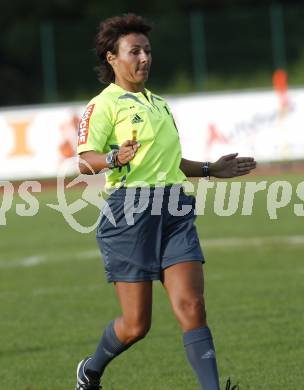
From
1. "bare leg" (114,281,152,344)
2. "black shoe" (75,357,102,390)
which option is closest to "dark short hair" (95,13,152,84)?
"bare leg" (114,281,152,344)

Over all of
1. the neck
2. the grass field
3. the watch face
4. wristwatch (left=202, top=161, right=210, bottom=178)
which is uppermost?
the neck

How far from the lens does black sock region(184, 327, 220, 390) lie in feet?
21.6

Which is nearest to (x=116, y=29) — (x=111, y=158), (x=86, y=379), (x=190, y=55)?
(x=111, y=158)

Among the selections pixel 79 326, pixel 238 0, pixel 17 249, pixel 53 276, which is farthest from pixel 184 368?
pixel 238 0

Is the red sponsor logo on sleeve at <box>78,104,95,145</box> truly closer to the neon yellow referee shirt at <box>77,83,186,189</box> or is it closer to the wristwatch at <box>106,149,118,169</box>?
the neon yellow referee shirt at <box>77,83,186,189</box>

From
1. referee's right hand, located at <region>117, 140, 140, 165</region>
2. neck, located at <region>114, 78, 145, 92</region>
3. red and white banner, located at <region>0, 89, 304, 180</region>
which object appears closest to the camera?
referee's right hand, located at <region>117, 140, 140, 165</region>

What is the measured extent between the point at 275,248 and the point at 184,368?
708 cm

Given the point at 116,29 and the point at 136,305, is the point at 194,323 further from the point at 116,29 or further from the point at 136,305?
the point at 116,29

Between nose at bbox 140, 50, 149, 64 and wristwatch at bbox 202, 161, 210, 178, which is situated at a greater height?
nose at bbox 140, 50, 149, 64

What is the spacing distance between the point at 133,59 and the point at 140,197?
30.2 inches

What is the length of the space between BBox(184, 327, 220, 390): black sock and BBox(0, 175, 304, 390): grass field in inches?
49.6

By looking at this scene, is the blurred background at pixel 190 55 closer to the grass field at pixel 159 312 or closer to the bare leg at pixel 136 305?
the grass field at pixel 159 312

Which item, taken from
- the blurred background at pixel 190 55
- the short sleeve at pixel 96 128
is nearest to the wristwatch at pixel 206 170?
the short sleeve at pixel 96 128

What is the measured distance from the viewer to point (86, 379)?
7.45 meters
